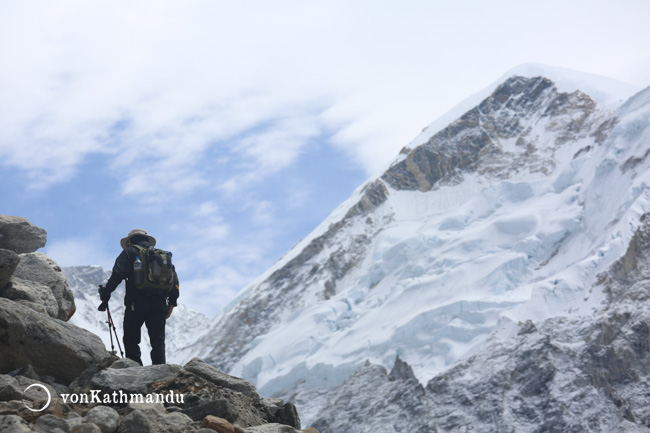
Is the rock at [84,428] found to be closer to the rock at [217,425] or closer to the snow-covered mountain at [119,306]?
the rock at [217,425]

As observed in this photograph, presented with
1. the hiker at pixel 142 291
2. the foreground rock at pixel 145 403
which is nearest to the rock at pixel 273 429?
the foreground rock at pixel 145 403

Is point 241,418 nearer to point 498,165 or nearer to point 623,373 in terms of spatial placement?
point 623,373

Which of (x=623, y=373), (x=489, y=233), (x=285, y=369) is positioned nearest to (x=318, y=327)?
(x=285, y=369)

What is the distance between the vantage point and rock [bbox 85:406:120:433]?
6387 mm

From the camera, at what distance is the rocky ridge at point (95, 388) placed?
6.64m

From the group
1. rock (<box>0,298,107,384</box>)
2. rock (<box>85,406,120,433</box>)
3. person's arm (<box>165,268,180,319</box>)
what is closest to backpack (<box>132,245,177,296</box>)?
person's arm (<box>165,268,180,319</box>)

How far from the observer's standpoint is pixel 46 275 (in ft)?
33.4

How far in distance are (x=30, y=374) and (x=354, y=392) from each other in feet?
205

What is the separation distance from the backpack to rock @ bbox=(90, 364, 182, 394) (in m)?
1.36

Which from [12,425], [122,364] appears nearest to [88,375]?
[122,364]

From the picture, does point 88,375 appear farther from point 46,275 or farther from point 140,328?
point 46,275

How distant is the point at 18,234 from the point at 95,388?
3.28m

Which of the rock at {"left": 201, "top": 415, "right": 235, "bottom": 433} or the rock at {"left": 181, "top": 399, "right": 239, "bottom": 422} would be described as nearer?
the rock at {"left": 201, "top": 415, "right": 235, "bottom": 433}

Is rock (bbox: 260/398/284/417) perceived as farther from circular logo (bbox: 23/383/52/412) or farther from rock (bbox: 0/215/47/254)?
rock (bbox: 0/215/47/254)
